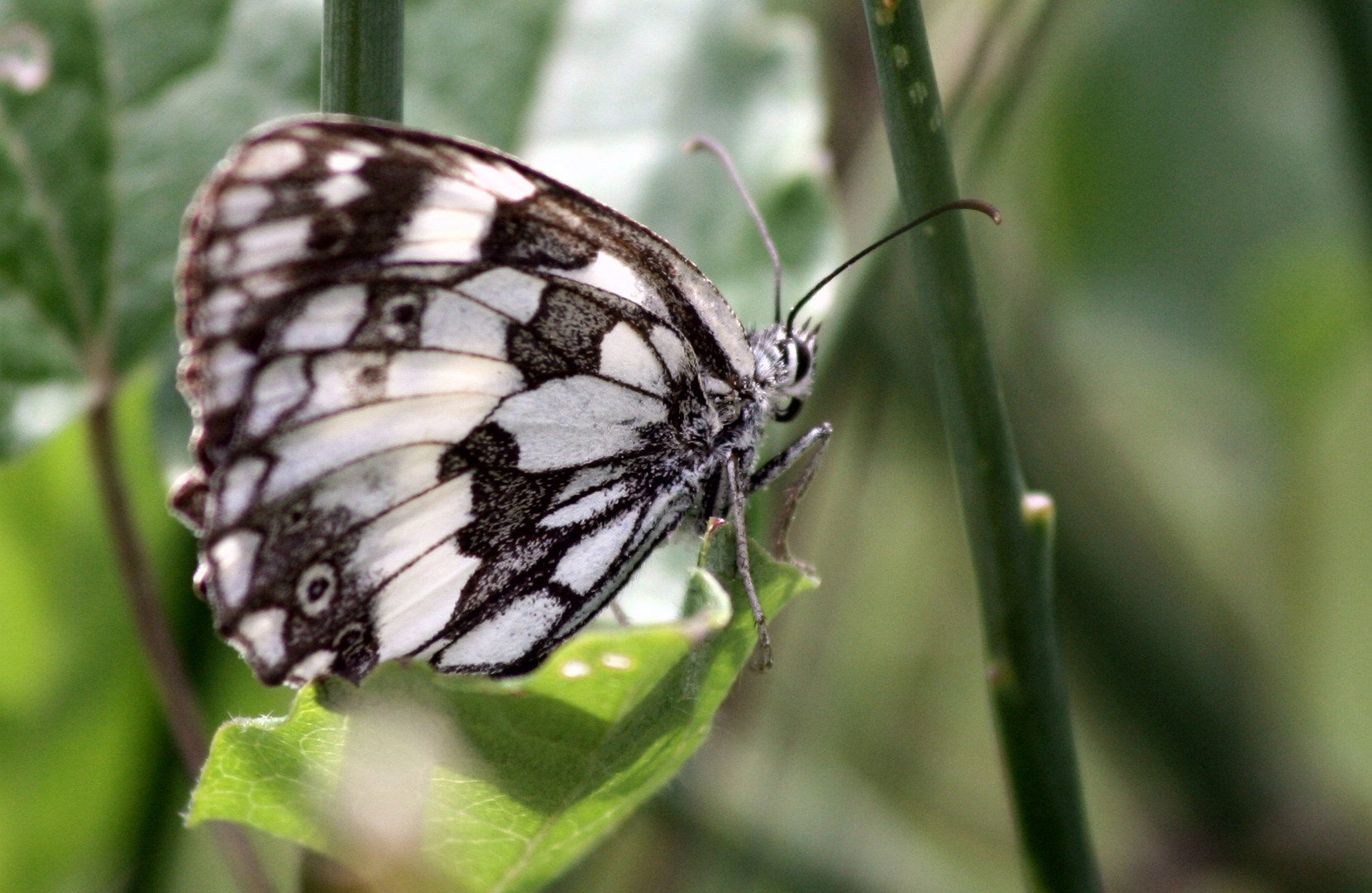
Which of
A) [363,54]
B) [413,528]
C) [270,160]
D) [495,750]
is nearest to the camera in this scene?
[363,54]

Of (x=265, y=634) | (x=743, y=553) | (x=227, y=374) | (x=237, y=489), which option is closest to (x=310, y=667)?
(x=265, y=634)

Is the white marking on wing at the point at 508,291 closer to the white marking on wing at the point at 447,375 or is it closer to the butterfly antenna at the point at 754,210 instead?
the white marking on wing at the point at 447,375

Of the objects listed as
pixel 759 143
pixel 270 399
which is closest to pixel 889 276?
pixel 759 143

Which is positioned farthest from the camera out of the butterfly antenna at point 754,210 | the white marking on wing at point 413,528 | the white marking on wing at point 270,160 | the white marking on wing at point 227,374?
the butterfly antenna at point 754,210

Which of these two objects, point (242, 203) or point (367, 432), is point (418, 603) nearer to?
point (367, 432)

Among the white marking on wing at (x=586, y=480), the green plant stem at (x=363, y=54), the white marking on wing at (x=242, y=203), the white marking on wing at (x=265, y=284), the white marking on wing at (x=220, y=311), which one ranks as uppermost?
the green plant stem at (x=363, y=54)

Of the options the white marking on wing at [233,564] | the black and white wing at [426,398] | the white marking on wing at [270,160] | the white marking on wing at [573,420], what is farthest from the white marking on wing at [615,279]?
the white marking on wing at [233,564]

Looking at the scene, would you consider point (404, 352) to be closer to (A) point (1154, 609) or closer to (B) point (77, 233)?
(B) point (77, 233)
